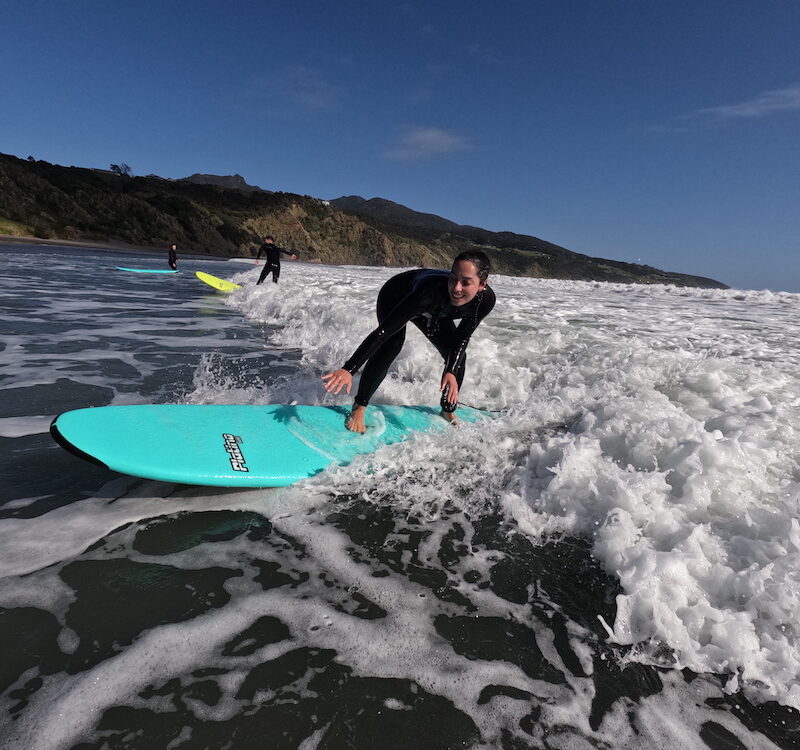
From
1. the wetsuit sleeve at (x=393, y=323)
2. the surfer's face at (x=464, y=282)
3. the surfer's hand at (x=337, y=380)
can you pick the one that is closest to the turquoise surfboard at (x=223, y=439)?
the surfer's hand at (x=337, y=380)

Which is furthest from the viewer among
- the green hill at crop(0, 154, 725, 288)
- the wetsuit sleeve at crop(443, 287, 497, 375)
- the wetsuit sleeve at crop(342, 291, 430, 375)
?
the green hill at crop(0, 154, 725, 288)

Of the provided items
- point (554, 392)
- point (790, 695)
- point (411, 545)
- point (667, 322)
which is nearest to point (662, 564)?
point (790, 695)

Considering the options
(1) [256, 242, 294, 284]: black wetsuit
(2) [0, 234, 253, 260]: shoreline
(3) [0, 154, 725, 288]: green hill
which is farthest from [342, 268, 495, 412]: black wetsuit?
(3) [0, 154, 725, 288]: green hill

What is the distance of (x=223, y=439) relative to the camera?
3.27 m

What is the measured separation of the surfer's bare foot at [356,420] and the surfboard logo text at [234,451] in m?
0.90

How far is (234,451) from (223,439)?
0.58ft

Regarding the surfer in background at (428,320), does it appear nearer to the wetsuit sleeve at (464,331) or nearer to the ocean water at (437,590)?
the wetsuit sleeve at (464,331)

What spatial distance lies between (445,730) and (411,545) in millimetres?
993

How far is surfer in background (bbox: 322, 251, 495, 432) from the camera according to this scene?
3477 mm

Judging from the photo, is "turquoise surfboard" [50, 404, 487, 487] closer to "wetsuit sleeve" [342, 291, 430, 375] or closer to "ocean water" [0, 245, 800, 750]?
"ocean water" [0, 245, 800, 750]

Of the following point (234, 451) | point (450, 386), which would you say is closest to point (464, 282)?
point (450, 386)

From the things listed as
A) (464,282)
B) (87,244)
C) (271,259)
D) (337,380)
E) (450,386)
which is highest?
(271,259)

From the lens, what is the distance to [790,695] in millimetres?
1782

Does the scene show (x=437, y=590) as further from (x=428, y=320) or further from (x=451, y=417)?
(x=428, y=320)
